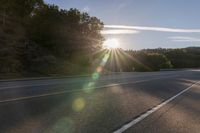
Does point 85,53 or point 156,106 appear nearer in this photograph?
point 156,106

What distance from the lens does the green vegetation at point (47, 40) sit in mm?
38175

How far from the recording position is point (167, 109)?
1136cm

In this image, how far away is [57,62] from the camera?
42.2 metres

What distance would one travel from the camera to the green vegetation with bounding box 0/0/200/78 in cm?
3818

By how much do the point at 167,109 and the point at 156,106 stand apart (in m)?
0.74

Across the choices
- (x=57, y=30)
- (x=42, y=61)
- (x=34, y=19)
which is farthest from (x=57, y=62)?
(x=34, y=19)

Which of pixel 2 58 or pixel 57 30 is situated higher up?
pixel 57 30

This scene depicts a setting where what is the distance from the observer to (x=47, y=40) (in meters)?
48.2

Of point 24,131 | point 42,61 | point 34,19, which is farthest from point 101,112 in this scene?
point 34,19

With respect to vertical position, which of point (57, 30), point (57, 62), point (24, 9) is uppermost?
point (24, 9)

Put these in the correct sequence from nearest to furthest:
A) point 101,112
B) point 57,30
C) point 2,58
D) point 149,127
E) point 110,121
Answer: point 149,127 < point 110,121 < point 101,112 < point 2,58 < point 57,30

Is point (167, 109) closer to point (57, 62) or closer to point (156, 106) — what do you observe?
point (156, 106)

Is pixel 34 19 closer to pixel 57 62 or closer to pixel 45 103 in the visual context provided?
pixel 57 62

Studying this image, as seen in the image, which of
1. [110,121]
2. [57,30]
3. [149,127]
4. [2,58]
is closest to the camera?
[149,127]
